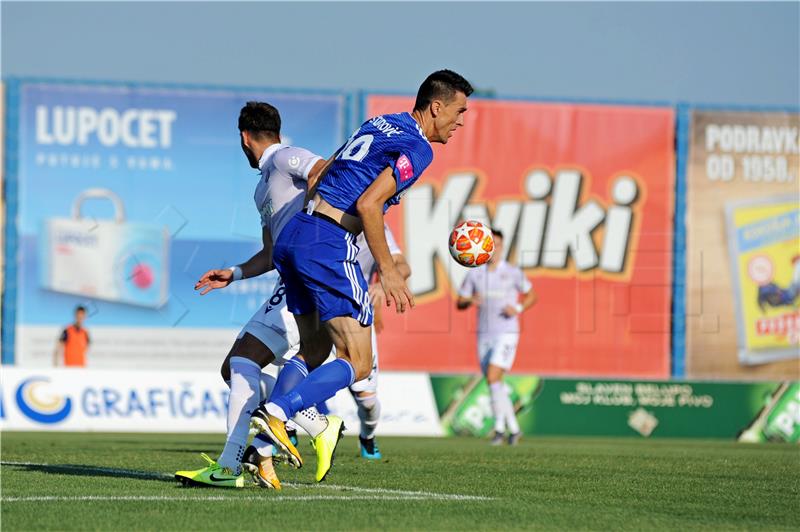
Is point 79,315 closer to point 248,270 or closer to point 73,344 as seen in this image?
point 73,344

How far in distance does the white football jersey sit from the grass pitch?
66.8 inches

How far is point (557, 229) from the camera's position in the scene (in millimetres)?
27016

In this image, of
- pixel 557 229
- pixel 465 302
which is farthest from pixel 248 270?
pixel 557 229

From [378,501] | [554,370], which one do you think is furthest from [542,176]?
[378,501]

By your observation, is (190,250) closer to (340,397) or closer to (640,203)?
(340,397)

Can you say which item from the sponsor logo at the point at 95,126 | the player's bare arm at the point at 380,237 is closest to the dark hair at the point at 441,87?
the player's bare arm at the point at 380,237

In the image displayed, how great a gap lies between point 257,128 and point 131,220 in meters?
16.9

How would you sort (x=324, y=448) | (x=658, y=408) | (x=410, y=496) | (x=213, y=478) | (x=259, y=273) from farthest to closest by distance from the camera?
(x=658, y=408)
(x=259, y=273)
(x=213, y=478)
(x=324, y=448)
(x=410, y=496)

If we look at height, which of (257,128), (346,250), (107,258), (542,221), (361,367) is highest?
(542,221)

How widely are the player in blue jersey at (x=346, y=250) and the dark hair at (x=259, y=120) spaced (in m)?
1.22

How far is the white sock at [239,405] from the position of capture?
7.91 metres

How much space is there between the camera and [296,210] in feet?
28.7

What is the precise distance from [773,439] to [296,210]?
16241 mm

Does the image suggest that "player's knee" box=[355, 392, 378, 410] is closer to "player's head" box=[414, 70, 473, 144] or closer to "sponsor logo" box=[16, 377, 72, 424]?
"player's head" box=[414, 70, 473, 144]
